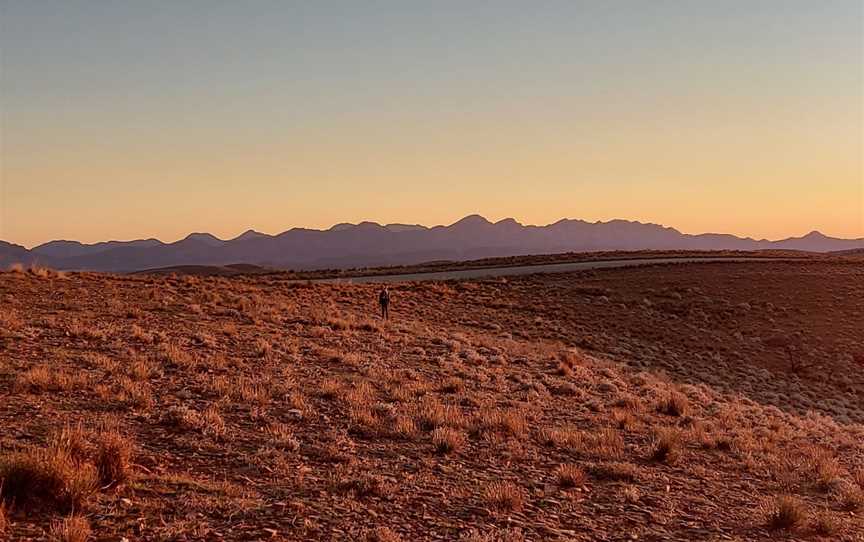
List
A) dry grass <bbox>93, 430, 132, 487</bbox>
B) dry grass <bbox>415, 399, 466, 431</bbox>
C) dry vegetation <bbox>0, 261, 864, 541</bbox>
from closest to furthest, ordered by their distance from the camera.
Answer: dry vegetation <bbox>0, 261, 864, 541</bbox> < dry grass <bbox>93, 430, 132, 487</bbox> < dry grass <bbox>415, 399, 466, 431</bbox>

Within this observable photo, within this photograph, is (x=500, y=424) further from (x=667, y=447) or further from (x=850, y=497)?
(x=850, y=497)

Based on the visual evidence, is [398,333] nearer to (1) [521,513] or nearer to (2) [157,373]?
(2) [157,373]

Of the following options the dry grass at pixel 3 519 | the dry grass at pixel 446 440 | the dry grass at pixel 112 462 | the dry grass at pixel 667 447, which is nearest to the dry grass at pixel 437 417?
the dry grass at pixel 446 440

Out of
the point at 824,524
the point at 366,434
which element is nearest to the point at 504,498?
the point at 366,434

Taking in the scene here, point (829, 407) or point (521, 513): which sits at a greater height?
point (521, 513)

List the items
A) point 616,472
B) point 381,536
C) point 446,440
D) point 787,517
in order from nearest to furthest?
1. point 381,536
2. point 787,517
3. point 616,472
4. point 446,440

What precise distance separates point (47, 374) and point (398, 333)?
13337mm

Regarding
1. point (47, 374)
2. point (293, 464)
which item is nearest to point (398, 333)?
point (47, 374)

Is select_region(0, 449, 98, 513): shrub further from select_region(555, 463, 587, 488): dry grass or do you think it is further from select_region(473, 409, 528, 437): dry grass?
select_region(473, 409, 528, 437): dry grass

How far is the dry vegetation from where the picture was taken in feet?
23.3

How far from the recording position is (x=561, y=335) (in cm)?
3130

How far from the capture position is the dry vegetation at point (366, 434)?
711cm

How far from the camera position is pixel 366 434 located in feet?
35.5

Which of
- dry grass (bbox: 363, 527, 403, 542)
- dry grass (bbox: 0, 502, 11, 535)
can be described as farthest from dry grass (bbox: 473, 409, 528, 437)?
dry grass (bbox: 0, 502, 11, 535)
